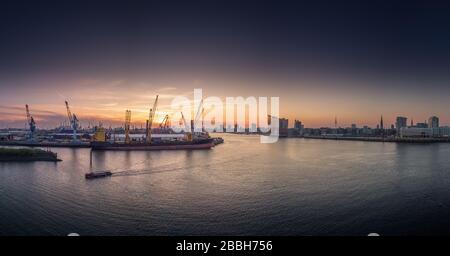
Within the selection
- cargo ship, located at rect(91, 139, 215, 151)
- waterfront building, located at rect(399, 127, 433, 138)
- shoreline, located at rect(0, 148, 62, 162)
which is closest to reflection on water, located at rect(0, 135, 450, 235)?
shoreline, located at rect(0, 148, 62, 162)

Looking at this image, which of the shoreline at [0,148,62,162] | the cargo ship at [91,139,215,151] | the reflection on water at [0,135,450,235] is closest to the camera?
the reflection on water at [0,135,450,235]

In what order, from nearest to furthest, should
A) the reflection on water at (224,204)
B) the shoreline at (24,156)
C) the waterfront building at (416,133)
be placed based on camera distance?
1. the reflection on water at (224,204)
2. the shoreline at (24,156)
3. the waterfront building at (416,133)

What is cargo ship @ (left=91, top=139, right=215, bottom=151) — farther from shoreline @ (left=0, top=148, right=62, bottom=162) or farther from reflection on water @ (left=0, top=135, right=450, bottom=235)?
reflection on water @ (left=0, top=135, right=450, bottom=235)

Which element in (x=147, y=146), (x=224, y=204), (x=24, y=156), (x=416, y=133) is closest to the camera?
(x=224, y=204)

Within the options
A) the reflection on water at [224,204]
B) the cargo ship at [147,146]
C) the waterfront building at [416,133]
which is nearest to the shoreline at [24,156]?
the reflection on water at [224,204]

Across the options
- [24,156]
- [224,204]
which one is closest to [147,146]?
[24,156]

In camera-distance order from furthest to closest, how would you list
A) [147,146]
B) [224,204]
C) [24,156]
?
[147,146] → [24,156] → [224,204]

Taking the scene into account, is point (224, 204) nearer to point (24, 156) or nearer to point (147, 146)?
point (24, 156)

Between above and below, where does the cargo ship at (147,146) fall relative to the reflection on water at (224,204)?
above

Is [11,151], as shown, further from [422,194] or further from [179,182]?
[422,194]

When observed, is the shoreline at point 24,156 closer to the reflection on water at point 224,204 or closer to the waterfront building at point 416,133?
the reflection on water at point 224,204

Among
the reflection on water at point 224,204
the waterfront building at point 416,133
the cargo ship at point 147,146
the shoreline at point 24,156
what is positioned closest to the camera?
the reflection on water at point 224,204
